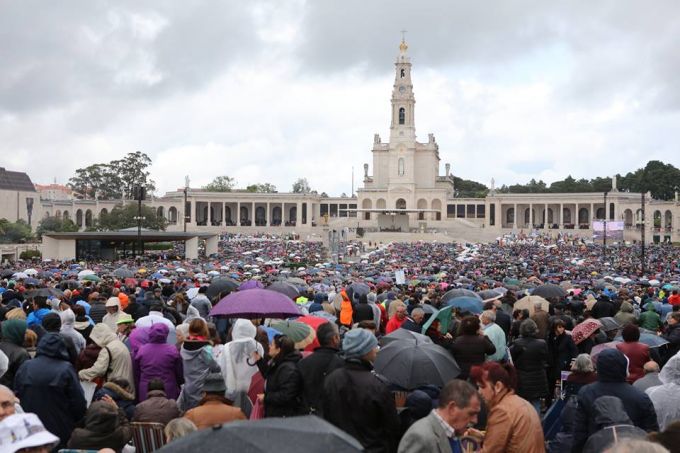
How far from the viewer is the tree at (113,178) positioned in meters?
117

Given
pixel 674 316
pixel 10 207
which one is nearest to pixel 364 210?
pixel 10 207

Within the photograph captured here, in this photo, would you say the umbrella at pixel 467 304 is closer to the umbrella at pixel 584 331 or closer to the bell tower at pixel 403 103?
the umbrella at pixel 584 331

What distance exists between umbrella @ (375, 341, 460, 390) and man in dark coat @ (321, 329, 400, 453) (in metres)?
1.73

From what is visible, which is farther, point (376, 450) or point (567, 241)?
point (567, 241)

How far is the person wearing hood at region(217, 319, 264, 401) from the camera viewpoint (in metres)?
8.15

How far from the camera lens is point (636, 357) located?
866 centimetres

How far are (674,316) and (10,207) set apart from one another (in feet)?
328

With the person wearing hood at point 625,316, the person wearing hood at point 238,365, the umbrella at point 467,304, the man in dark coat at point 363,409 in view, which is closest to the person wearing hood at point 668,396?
the man in dark coat at point 363,409

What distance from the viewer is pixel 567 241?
238 feet

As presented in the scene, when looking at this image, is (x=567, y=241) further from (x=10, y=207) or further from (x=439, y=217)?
(x=10, y=207)

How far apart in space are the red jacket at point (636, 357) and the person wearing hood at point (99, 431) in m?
5.37

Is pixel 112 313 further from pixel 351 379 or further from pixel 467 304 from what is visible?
pixel 351 379

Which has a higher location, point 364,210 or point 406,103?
point 406,103

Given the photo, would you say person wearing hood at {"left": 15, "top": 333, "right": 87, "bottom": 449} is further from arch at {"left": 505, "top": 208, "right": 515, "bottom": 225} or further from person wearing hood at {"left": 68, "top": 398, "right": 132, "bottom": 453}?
arch at {"left": 505, "top": 208, "right": 515, "bottom": 225}
